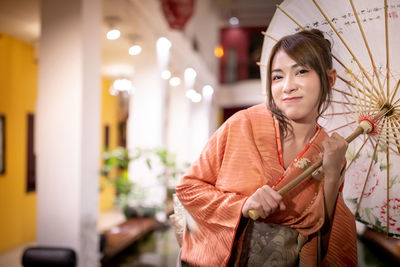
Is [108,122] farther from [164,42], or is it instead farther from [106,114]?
[164,42]

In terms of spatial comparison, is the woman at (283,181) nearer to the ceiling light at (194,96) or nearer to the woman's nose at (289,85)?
the woman's nose at (289,85)

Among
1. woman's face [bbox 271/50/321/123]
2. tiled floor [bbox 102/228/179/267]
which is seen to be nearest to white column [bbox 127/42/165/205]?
tiled floor [bbox 102/228/179/267]

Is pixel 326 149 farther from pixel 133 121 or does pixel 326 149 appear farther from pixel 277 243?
pixel 133 121

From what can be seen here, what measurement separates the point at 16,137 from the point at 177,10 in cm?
371

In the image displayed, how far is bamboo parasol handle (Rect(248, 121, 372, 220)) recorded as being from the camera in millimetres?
1130

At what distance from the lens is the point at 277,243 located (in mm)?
1220

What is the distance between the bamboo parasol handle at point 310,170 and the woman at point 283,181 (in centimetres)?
4

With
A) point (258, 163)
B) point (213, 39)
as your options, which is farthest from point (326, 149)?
point (213, 39)

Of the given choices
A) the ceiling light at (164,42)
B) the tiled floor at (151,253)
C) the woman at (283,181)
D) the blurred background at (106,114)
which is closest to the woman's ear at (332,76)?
the woman at (283,181)

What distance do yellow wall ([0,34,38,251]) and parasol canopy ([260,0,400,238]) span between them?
5864 millimetres

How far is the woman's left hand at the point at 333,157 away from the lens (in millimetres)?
1190

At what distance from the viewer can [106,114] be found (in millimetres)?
10367

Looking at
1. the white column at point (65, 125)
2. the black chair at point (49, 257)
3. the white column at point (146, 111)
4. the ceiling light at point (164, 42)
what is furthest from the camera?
the white column at point (146, 111)

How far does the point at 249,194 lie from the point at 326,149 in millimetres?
301
